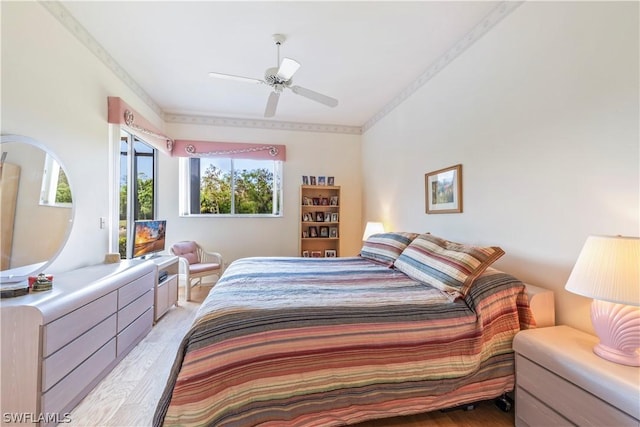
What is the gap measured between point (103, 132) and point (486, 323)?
141 inches

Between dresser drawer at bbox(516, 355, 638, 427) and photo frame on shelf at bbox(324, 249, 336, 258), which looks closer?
dresser drawer at bbox(516, 355, 638, 427)

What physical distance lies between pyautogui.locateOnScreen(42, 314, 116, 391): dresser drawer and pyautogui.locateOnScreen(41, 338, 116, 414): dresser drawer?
0.11 feet

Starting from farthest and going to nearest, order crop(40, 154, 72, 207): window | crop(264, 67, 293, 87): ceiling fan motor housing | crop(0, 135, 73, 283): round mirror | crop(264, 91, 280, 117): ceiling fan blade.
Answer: crop(264, 91, 280, 117): ceiling fan blade, crop(264, 67, 293, 87): ceiling fan motor housing, crop(40, 154, 72, 207): window, crop(0, 135, 73, 283): round mirror

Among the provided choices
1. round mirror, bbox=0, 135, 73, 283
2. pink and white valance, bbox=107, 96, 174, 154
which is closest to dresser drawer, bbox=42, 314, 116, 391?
round mirror, bbox=0, 135, 73, 283

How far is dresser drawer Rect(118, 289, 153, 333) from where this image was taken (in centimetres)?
211

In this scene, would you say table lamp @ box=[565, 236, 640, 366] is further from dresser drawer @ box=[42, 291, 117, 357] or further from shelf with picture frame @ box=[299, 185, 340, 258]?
shelf with picture frame @ box=[299, 185, 340, 258]

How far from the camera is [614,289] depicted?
112 centimetres

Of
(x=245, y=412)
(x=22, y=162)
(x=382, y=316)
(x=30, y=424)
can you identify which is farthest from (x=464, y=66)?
(x=30, y=424)

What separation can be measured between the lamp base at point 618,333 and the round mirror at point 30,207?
318 cm

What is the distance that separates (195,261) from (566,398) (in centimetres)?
411

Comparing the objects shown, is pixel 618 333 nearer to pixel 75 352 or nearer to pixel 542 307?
pixel 542 307

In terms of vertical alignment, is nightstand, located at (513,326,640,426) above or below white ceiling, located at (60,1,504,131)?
below

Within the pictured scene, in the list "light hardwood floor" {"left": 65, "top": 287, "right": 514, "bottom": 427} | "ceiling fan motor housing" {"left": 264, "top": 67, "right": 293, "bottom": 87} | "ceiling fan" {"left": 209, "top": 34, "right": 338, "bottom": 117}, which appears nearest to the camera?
"light hardwood floor" {"left": 65, "top": 287, "right": 514, "bottom": 427}

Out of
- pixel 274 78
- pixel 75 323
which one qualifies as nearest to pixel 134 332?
pixel 75 323
